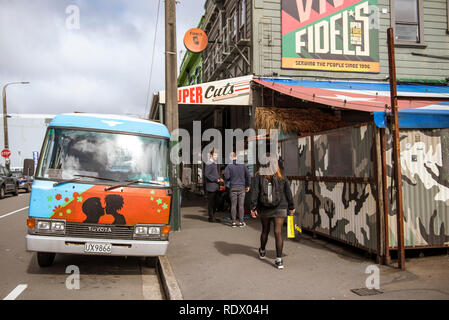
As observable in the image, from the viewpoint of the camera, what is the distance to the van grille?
5.58m

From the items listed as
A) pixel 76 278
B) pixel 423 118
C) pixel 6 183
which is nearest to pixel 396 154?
pixel 423 118

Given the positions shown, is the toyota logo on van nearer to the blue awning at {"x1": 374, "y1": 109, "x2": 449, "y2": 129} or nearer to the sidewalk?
the sidewalk

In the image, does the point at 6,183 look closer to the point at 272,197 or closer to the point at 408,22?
the point at 272,197

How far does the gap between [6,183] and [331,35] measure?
19.7 m

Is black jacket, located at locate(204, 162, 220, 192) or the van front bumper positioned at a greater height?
black jacket, located at locate(204, 162, 220, 192)

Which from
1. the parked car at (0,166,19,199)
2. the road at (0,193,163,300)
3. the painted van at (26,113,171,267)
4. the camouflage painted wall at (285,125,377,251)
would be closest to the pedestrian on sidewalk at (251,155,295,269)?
the camouflage painted wall at (285,125,377,251)

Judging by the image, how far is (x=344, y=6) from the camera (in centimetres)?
1320

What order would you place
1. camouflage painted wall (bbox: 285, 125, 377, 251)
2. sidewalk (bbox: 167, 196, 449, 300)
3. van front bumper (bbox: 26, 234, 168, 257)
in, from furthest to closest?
camouflage painted wall (bbox: 285, 125, 377, 251) → van front bumper (bbox: 26, 234, 168, 257) → sidewalk (bbox: 167, 196, 449, 300)

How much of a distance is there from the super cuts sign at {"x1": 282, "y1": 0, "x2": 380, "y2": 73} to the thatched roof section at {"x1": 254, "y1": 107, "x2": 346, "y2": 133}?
76.4 inches

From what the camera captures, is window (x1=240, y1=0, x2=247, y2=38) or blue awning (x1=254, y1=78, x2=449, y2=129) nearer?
blue awning (x1=254, y1=78, x2=449, y2=129)

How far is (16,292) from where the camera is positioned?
5039mm

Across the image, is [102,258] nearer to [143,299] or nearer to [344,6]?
[143,299]

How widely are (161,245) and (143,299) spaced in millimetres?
973

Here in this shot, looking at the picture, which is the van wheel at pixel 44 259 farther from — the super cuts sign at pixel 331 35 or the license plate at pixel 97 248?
the super cuts sign at pixel 331 35
